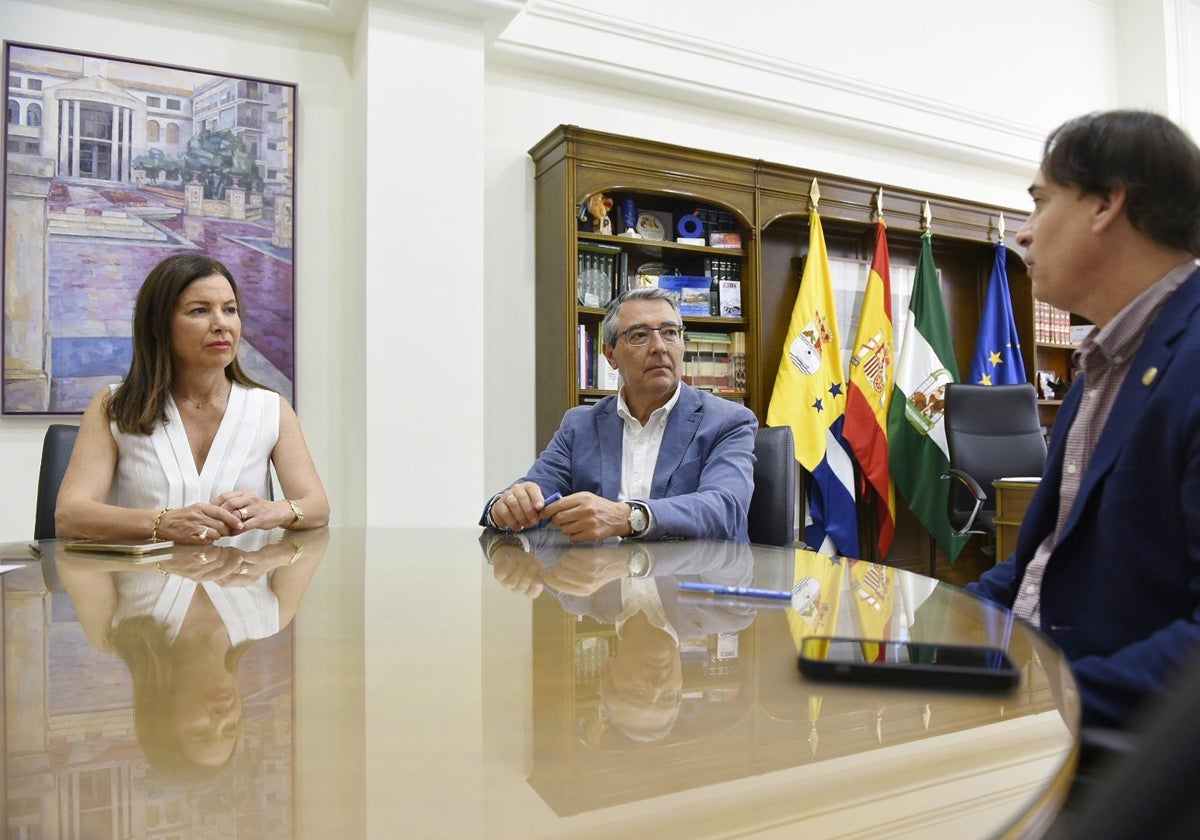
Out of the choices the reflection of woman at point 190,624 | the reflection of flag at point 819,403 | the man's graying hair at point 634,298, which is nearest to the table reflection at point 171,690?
the reflection of woman at point 190,624

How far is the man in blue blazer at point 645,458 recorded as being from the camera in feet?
5.84

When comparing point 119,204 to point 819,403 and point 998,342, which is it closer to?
point 819,403

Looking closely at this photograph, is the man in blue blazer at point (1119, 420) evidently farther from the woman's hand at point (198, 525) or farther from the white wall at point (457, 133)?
the white wall at point (457, 133)

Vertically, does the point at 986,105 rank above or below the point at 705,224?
above

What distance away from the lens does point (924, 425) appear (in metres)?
5.03

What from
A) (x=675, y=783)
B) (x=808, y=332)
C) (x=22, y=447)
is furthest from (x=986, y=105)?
(x=675, y=783)

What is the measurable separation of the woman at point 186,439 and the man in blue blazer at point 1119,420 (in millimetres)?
1558

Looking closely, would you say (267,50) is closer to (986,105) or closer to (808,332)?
(808,332)

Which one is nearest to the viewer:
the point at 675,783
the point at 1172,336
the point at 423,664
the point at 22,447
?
the point at 675,783

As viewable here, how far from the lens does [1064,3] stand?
6.43 m

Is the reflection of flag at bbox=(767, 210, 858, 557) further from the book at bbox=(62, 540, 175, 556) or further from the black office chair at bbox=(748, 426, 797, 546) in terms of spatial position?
the book at bbox=(62, 540, 175, 556)

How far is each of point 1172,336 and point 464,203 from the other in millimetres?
3255

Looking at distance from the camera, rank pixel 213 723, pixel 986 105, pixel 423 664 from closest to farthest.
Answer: pixel 213 723 < pixel 423 664 < pixel 986 105

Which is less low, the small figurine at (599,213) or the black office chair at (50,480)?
the small figurine at (599,213)
